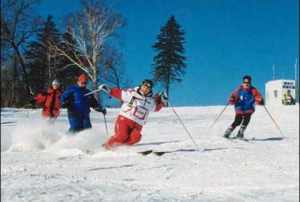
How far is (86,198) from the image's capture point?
5.55 meters

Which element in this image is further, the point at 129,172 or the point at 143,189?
the point at 129,172

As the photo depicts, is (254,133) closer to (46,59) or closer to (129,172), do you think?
(129,172)

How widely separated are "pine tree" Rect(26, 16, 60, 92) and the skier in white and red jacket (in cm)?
2576

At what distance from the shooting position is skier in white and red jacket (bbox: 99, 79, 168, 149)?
36.5 feet

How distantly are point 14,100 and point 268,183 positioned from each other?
31422 mm

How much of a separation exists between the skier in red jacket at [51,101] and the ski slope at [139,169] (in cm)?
149

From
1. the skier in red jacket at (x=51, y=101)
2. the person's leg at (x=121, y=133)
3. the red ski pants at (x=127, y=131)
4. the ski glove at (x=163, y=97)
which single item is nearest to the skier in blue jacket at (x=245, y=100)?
the ski glove at (x=163, y=97)

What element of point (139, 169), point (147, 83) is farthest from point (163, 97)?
point (139, 169)

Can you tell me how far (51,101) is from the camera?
13.9 metres

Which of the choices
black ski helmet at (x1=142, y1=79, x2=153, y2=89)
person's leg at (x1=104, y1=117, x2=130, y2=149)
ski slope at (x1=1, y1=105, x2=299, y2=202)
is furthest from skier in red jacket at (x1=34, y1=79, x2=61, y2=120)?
black ski helmet at (x1=142, y1=79, x2=153, y2=89)

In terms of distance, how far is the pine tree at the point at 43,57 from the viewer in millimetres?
37438

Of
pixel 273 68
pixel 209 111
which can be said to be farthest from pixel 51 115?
pixel 273 68

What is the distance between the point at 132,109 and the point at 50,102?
3.45 metres

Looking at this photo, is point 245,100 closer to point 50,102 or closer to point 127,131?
point 127,131
